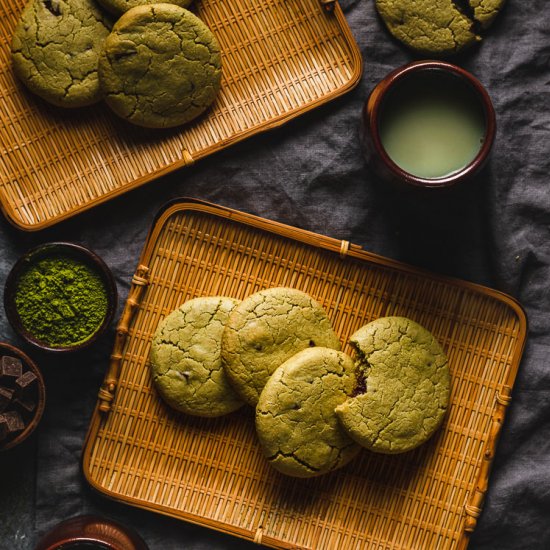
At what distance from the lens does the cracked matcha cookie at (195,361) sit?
1.55 meters

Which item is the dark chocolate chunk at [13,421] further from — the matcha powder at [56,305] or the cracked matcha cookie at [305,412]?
the cracked matcha cookie at [305,412]

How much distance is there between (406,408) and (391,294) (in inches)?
9.8

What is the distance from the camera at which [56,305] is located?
1.55 meters

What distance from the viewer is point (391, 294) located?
163 centimetres

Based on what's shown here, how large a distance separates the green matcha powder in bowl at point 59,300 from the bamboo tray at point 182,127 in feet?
0.29

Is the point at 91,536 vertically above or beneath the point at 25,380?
beneath

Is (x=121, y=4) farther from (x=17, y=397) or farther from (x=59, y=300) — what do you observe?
(x=17, y=397)

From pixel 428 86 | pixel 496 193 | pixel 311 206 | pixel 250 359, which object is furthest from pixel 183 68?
pixel 496 193

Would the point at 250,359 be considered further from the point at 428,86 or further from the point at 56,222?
the point at 428,86

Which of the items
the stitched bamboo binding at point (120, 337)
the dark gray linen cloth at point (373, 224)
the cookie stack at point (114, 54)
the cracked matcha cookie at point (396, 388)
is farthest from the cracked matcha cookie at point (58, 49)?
the cracked matcha cookie at point (396, 388)

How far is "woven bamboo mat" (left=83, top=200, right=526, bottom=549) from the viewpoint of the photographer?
1.61 m

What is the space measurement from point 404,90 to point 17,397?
3.37ft

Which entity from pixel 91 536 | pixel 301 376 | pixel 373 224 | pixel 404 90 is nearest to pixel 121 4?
pixel 404 90

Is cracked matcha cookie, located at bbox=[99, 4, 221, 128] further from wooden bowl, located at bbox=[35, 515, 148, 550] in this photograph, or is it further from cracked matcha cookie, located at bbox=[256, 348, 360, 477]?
wooden bowl, located at bbox=[35, 515, 148, 550]
